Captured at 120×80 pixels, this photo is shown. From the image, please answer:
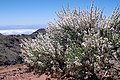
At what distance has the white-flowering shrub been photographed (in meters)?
10.3

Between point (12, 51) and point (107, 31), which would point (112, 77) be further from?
point (12, 51)

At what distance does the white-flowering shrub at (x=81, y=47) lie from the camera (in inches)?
406

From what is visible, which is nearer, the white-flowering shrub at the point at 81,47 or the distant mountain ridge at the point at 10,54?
the white-flowering shrub at the point at 81,47

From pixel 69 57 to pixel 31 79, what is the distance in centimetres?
522

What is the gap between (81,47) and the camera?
35.6ft

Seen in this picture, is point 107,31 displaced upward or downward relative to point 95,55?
upward

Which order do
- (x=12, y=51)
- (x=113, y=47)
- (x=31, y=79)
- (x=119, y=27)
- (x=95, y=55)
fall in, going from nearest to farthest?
(x=95, y=55), (x=113, y=47), (x=119, y=27), (x=31, y=79), (x=12, y=51)

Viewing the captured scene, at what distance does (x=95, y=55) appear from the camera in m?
10.1

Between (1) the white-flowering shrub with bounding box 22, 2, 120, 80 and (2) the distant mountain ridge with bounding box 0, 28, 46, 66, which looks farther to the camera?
(2) the distant mountain ridge with bounding box 0, 28, 46, 66

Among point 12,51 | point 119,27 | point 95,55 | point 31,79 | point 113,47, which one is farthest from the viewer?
point 12,51

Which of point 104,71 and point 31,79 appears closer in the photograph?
point 104,71

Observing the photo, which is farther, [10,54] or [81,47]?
[10,54]

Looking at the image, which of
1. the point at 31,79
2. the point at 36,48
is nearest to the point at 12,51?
the point at 31,79

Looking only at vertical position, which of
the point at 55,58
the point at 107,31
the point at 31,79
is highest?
the point at 107,31
